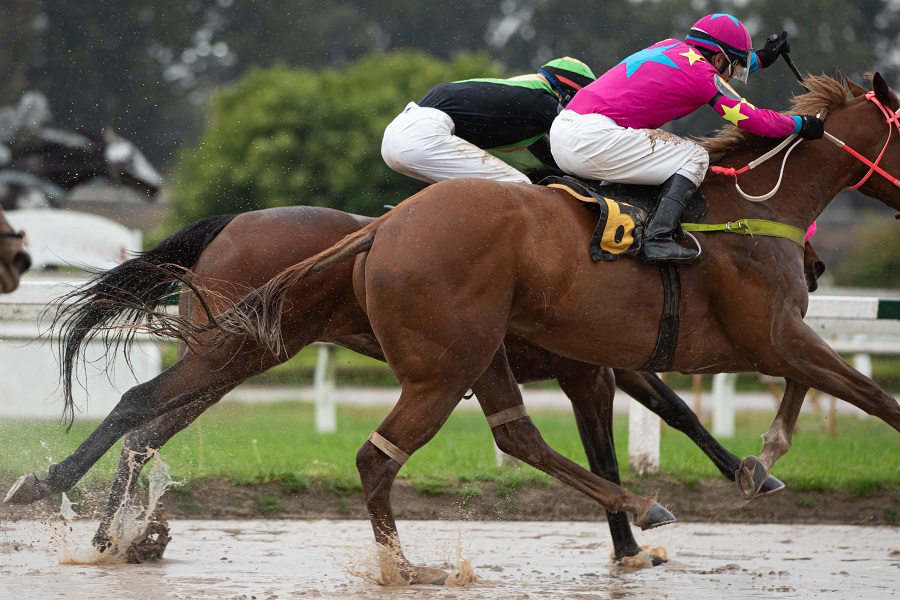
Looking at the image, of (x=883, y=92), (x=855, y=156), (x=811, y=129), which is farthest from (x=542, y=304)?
(x=883, y=92)

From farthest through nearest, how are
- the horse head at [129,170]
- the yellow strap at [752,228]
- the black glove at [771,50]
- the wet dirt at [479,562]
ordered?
the horse head at [129,170] < the black glove at [771,50] < the yellow strap at [752,228] < the wet dirt at [479,562]

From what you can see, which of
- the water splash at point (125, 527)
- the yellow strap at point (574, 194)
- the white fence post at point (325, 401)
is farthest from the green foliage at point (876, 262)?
the water splash at point (125, 527)

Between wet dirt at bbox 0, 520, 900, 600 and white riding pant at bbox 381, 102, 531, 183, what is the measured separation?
5.73 feet

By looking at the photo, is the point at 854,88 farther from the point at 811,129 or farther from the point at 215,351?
the point at 215,351

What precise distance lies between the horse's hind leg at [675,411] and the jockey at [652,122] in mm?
1292

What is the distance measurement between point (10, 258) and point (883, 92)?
14.0 feet

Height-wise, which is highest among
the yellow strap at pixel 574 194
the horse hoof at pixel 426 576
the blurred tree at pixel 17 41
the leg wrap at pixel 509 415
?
the blurred tree at pixel 17 41

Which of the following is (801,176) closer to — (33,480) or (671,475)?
(671,475)

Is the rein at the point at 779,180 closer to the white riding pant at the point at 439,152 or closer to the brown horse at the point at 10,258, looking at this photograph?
the white riding pant at the point at 439,152

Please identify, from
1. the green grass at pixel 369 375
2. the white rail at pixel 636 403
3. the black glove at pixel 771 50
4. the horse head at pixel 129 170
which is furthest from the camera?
the horse head at pixel 129 170

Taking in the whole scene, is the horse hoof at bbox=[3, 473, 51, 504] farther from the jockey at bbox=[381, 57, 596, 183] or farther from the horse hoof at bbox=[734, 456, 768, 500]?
the horse hoof at bbox=[734, 456, 768, 500]

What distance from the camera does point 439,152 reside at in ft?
19.3

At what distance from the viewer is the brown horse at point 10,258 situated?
592cm

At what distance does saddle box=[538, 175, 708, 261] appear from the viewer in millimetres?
5070
